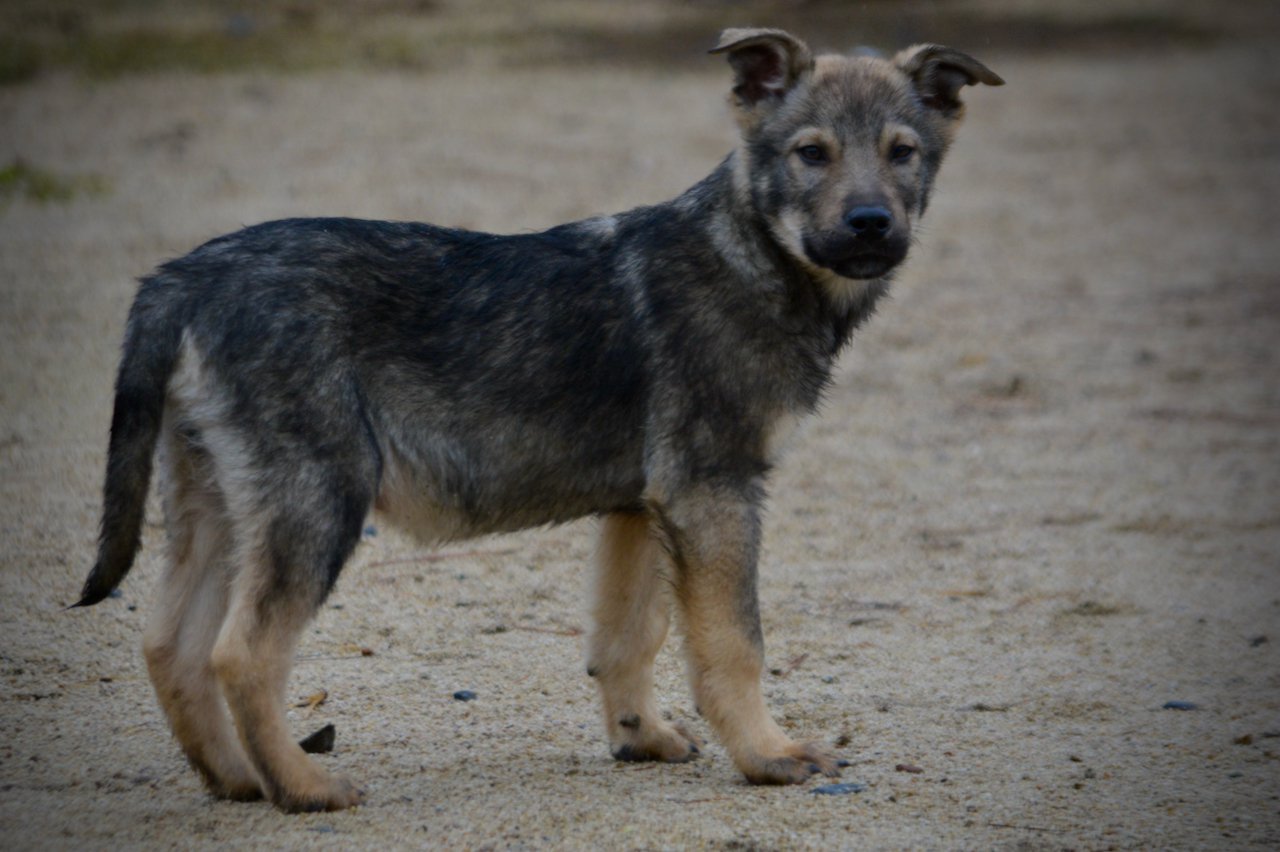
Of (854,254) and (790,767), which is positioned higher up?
(854,254)

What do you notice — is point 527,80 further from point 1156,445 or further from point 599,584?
point 599,584

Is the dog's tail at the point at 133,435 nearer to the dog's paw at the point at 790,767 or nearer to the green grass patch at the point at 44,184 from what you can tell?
the dog's paw at the point at 790,767

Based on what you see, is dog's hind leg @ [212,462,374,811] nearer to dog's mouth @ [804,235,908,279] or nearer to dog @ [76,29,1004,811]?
dog @ [76,29,1004,811]

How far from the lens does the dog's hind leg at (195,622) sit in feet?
15.6

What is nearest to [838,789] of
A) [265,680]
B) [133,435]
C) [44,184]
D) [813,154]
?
[265,680]

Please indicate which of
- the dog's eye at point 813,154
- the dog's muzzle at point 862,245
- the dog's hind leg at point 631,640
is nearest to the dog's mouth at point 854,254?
the dog's muzzle at point 862,245

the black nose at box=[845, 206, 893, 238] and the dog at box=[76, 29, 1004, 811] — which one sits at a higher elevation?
the black nose at box=[845, 206, 893, 238]

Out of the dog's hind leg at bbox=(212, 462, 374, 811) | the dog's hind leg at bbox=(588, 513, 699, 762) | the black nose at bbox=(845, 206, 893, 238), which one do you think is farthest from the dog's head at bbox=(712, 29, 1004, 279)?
the dog's hind leg at bbox=(212, 462, 374, 811)

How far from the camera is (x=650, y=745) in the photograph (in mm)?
5258

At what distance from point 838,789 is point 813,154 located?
1.96 m

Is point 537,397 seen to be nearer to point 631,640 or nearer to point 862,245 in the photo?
point 631,640

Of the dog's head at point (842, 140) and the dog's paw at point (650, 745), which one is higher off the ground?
the dog's head at point (842, 140)

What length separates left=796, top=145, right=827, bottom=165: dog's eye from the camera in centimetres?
511

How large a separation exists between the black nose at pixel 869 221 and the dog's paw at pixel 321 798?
2235 mm
